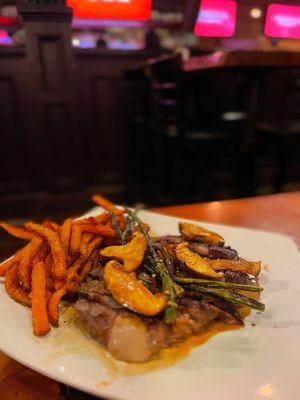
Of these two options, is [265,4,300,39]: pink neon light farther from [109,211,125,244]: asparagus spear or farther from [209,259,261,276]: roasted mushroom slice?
[209,259,261,276]: roasted mushroom slice

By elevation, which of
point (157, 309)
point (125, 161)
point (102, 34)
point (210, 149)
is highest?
point (102, 34)

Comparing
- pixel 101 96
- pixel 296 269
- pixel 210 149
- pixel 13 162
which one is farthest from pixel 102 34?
pixel 296 269

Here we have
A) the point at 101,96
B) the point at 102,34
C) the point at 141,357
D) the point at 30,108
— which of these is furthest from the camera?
the point at 102,34

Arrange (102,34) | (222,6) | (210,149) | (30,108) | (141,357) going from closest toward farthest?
(141,357) → (210,149) → (30,108) → (102,34) → (222,6)

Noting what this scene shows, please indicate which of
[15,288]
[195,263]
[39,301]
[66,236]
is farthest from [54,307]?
[195,263]

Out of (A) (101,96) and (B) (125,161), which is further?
(B) (125,161)

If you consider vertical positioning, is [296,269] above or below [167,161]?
above

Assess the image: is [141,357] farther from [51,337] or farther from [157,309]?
[51,337]
